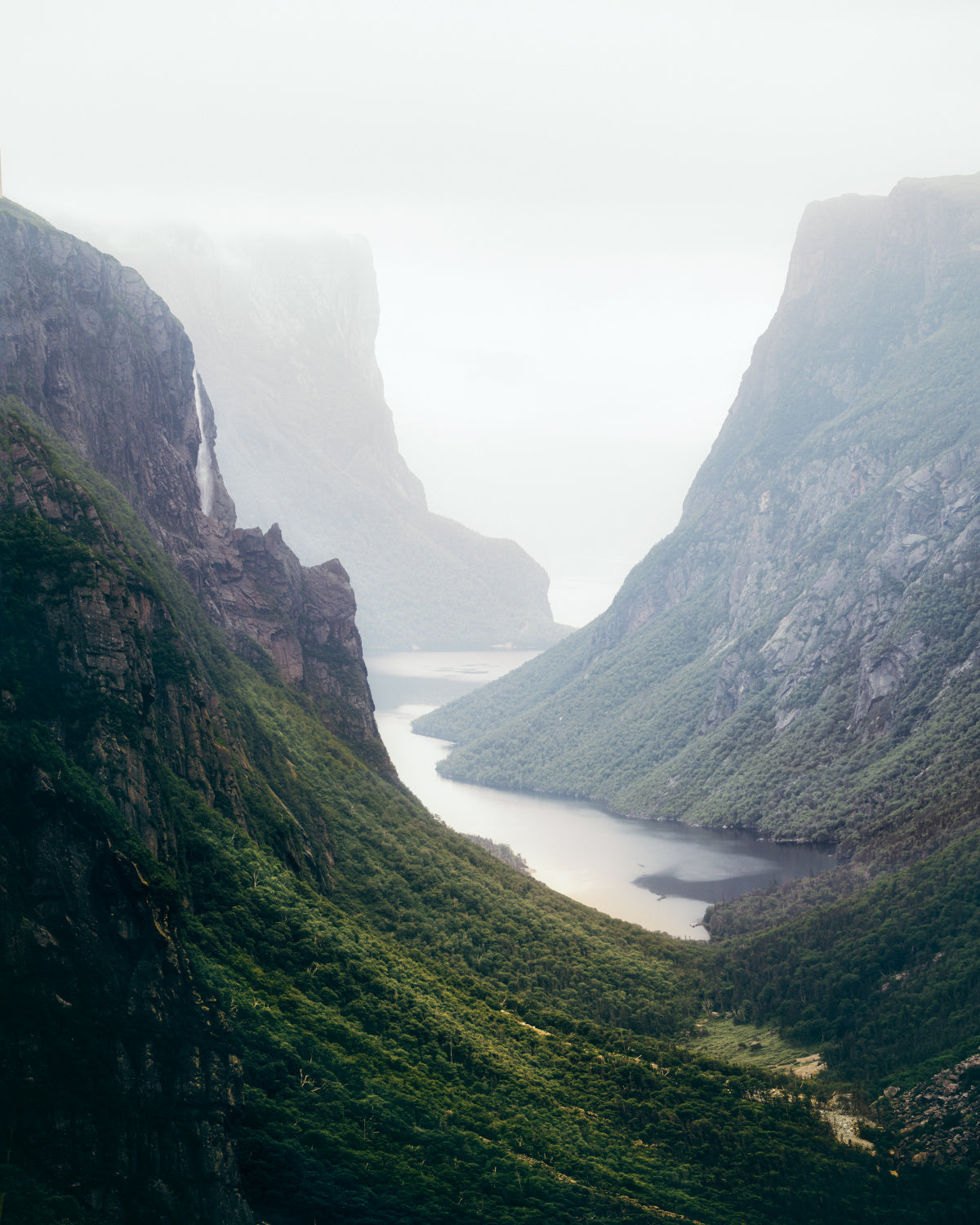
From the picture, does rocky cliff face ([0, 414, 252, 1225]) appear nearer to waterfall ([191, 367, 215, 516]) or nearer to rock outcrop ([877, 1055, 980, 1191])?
rock outcrop ([877, 1055, 980, 1191])

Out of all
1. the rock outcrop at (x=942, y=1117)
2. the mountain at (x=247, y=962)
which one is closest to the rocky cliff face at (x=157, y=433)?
the mountain at (x=247, y=962)

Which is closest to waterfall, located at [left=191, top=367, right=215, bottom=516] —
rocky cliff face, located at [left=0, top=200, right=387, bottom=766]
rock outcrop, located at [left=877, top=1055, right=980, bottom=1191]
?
rocky cliff face, located at [left=0, top=200, right=387, bottom=766]

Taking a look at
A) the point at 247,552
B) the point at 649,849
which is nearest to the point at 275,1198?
the point at 247,552

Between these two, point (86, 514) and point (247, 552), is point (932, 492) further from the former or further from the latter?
point (86, 514)

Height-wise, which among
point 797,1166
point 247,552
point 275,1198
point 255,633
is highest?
point 247,552

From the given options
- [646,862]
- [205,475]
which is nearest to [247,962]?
[205,475]

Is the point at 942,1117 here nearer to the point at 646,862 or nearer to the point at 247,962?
the point at 247,962
